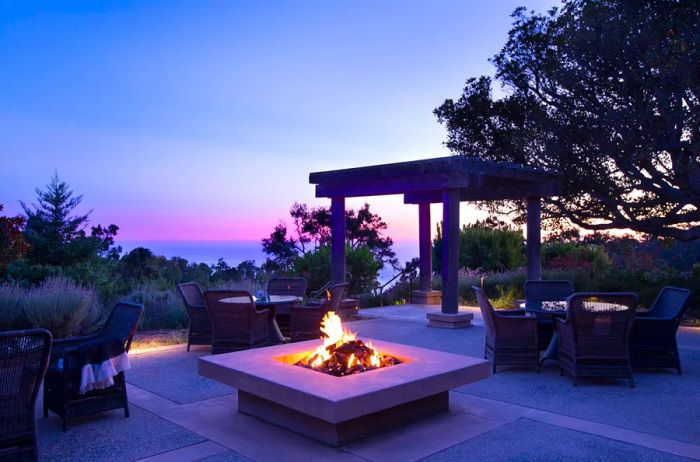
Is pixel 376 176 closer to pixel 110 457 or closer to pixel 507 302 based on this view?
pixel 507 302

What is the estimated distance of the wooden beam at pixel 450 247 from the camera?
9.42m

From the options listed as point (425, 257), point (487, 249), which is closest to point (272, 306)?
point (425, 257)

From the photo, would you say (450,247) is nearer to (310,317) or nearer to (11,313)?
(310,317)

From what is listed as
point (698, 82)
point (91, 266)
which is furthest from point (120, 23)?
point (698, 82)

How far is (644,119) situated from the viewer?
9.07 m

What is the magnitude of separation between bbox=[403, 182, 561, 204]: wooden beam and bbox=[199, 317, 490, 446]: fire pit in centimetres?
537

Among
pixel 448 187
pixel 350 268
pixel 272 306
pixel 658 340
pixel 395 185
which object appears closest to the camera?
pixel 658 340

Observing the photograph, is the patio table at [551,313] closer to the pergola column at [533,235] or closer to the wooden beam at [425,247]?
the pergola column at [533,235]

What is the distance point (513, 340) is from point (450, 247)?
11.7 feet

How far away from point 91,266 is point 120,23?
5446mm

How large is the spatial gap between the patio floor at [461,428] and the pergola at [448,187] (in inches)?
149

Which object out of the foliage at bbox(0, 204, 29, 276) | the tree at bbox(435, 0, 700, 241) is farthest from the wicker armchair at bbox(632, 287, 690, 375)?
the foliage at bbox(0, 204, 29, 276)

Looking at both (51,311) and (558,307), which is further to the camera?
(51,311)

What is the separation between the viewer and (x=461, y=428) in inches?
167
